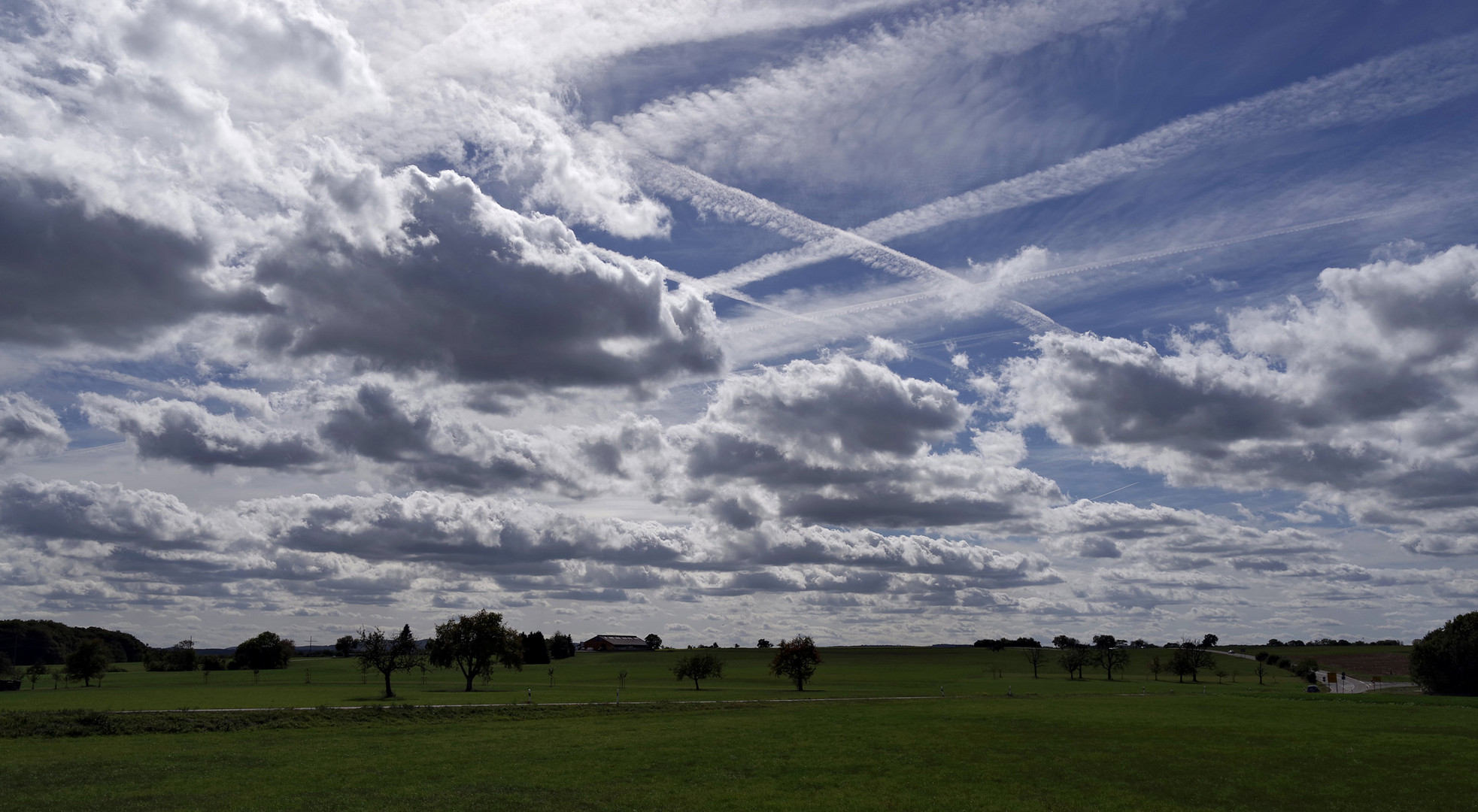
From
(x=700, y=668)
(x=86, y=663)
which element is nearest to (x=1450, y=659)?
(x=700, y=668)

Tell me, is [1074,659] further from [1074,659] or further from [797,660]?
[797,660]

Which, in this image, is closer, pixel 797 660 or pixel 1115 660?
pixel 797 660

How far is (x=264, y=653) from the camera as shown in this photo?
18150 centimetres

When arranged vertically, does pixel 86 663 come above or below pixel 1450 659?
below

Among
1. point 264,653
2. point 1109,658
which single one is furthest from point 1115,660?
point 264,653

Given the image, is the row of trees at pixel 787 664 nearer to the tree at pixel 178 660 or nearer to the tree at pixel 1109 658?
the tree at pixel 1109 658

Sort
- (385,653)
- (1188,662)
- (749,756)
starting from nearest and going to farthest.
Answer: (749,756) < (385,653) < (1188,662)

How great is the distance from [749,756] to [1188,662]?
153m

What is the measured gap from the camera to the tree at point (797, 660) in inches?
5012

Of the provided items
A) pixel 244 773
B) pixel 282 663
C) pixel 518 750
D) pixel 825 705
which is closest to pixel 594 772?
pixel 518 750

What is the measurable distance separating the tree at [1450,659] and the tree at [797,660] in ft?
266

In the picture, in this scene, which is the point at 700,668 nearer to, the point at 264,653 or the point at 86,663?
the point at 86,663

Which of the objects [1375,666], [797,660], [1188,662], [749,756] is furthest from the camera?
[1375,666]

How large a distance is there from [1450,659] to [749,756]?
116135 millimetres
